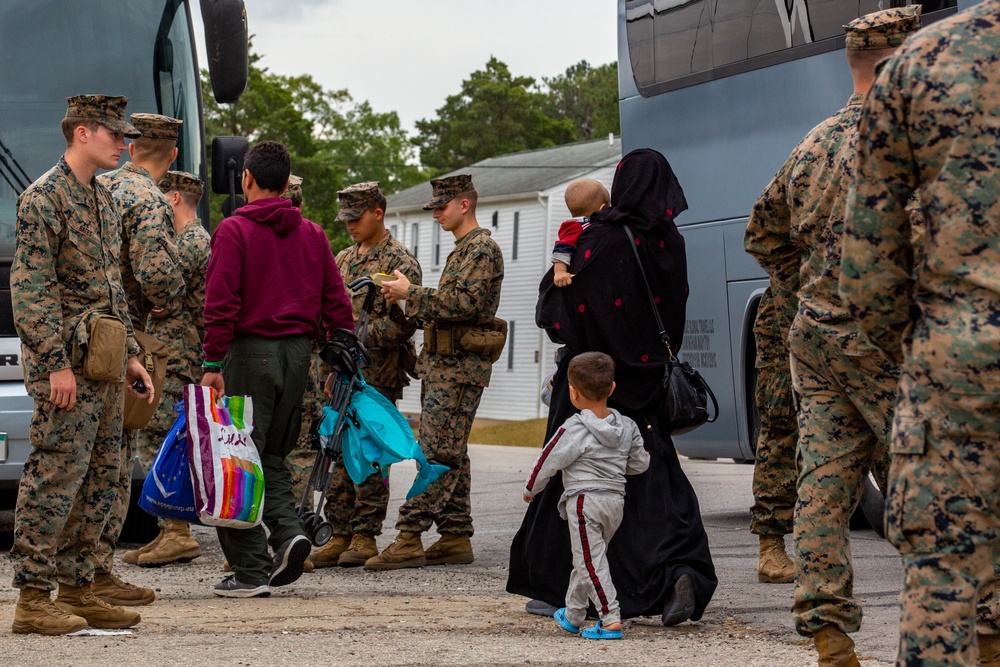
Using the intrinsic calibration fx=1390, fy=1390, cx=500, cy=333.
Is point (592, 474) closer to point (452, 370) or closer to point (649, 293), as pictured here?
point (649, 293)

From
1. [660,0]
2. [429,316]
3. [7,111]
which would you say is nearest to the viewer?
[429,316]

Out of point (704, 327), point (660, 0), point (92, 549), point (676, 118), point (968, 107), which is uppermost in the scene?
point (660, 0)

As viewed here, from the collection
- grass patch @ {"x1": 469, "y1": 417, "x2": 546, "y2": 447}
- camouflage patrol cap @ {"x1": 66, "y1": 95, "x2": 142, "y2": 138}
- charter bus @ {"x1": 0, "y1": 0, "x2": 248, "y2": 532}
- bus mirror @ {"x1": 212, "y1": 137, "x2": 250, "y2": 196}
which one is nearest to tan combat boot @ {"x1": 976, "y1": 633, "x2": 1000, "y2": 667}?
camouflage patrol cap @ {"x1": 66, "y1": 95, "x2": 142, "y2": 138}

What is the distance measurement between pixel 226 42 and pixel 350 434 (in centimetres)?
280

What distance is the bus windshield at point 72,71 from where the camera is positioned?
319 inches

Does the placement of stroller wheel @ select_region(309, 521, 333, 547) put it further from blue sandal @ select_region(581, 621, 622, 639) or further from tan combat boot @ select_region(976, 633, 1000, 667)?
tan combat boot @ select_region(976, 633, 1000, 667)

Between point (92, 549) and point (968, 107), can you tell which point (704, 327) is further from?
point (968, 107)

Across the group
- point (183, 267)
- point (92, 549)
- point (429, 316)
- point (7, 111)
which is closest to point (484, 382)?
point (429, 316)

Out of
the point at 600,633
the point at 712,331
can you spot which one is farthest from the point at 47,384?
the point at 712,331

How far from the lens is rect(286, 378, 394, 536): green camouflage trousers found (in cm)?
769

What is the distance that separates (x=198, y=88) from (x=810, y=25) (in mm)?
4056

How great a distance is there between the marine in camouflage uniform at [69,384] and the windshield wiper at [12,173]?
282 cm

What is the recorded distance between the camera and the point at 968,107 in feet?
9.23

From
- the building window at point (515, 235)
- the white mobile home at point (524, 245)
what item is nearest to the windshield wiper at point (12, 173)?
the white mobile home at point (524, 245)
